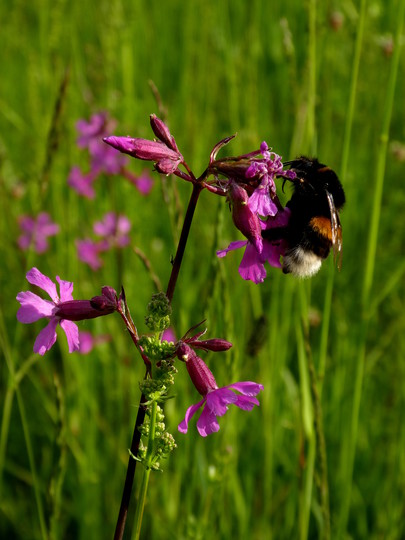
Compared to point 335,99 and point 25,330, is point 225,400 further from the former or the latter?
point 335,99

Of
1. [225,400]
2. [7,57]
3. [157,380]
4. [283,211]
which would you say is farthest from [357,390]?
[7,57]

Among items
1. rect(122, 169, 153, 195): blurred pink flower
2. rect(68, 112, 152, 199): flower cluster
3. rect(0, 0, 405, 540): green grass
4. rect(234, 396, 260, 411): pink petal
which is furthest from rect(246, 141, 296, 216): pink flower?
rect(122, 169, 153, 195): blurred pink flower

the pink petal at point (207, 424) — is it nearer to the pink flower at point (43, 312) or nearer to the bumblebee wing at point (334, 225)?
the pink flower at point (43, 312)

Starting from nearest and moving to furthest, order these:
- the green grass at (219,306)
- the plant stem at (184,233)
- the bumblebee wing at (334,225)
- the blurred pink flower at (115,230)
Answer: the plant stem at (184,233) < the bumblebee wing at (334,225) < the green grass at (219,306) < the blurred pink flower at (115,230)

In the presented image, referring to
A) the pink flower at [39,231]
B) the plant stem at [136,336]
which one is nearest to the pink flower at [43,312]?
the plant stem at [136,336]

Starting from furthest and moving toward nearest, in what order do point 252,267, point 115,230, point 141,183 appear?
1. point 141,183
2. point 115,230
3. point 252,267

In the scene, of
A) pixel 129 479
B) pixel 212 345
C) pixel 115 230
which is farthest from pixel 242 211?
pixel 115 230

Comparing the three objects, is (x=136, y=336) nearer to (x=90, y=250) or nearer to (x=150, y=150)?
(x=150, y=150)

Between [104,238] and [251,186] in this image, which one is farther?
[104,238]
